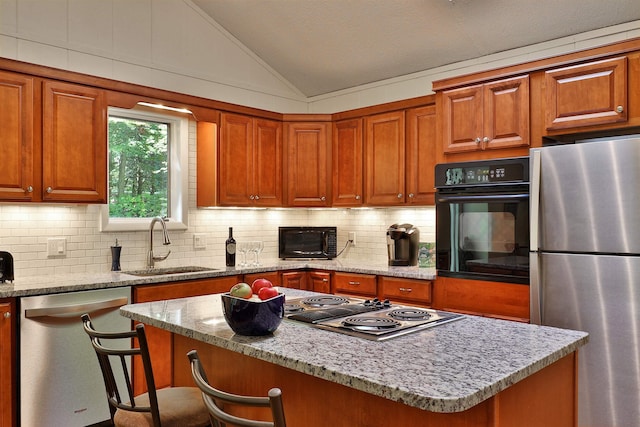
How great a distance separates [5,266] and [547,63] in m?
3.51

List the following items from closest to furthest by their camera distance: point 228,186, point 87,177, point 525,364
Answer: point 525,364 → point 87,177 → point 228,186

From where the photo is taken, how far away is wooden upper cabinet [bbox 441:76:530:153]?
327cm

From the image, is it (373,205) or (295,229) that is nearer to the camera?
(373,205)

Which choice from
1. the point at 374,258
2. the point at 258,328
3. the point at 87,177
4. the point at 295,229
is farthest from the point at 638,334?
the point at 87,177

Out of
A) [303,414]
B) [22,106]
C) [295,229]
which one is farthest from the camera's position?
[295,229]

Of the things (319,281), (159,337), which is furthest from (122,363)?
(319,281)

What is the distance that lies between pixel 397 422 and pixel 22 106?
9.72ft

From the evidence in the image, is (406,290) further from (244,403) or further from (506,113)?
(244,403)

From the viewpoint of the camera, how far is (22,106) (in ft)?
10.3

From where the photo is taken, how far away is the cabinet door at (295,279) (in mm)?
4195

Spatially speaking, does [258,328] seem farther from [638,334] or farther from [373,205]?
[373,205]

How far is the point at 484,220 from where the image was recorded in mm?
3326

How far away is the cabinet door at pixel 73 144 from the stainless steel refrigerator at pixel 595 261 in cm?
282

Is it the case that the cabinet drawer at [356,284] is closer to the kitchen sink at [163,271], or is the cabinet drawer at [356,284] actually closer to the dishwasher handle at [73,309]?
the kitchen sink at [163,271]
